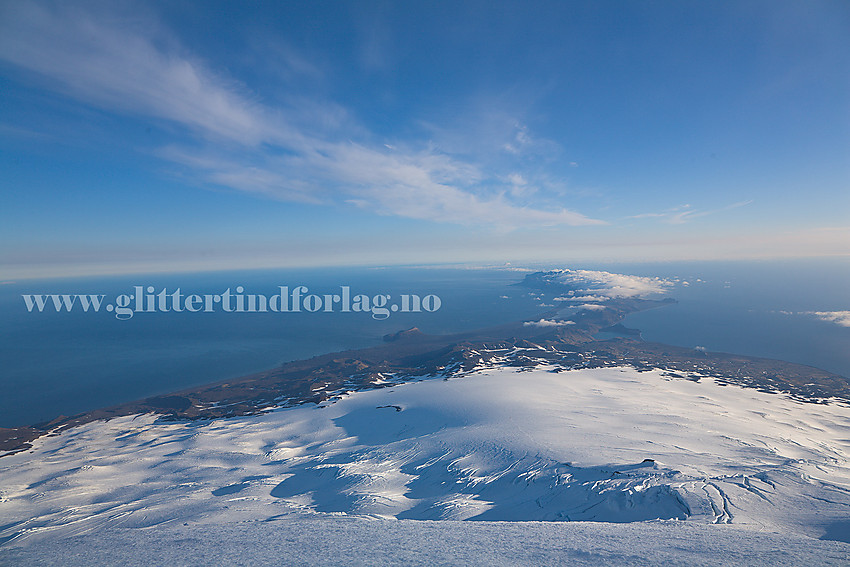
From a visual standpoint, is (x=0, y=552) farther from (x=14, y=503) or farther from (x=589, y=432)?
(x=589, y=432)

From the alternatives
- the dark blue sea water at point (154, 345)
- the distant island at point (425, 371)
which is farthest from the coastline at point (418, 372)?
the dark blue sea water at point (154, 345)

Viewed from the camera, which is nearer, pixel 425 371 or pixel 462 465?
pixel 462 465

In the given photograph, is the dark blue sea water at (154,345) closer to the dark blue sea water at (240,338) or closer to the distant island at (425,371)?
the dark blue sea water at (240,338)

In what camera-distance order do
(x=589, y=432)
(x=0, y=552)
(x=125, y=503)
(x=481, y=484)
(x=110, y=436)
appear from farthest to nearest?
(x=110, y=436) < (x=589, y=432) < (x=125, y=503) < (x=481, y=484) < (x=0, y=552)

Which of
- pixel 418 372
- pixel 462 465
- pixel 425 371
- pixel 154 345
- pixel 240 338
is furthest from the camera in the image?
pixel 240 338

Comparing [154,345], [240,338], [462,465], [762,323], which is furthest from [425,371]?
[762,323]

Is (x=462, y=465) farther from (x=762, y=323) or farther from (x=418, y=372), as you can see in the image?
(x=762, y=323)

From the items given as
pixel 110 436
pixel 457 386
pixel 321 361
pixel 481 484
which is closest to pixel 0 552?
pixel 481 484

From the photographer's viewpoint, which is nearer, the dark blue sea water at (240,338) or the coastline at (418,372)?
the coastline at (418,372)
